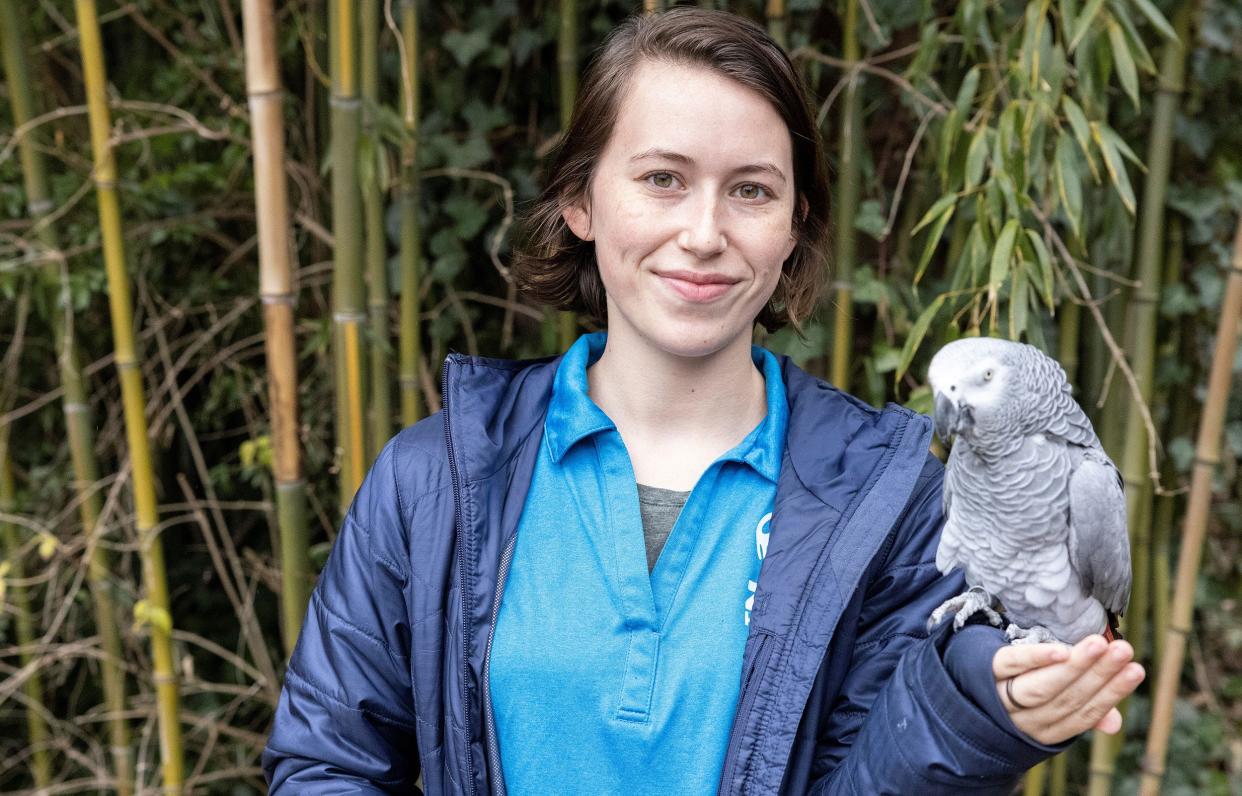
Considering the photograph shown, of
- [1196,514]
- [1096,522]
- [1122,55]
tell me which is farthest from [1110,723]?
[1196,514]

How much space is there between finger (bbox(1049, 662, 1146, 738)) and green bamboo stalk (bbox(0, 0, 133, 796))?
1.97 m

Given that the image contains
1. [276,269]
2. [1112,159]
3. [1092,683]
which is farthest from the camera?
[276,269]

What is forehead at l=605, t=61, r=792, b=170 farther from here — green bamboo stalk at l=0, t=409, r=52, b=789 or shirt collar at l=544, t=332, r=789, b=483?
green bamboo stalk at l=0, t=409, r=52, b=789

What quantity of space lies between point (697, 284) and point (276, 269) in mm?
813

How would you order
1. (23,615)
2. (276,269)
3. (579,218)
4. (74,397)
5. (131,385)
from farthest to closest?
(23,615) → (74,397) → (131,385) → (276,269) → (579,218)

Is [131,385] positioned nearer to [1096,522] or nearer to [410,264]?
[410,264]

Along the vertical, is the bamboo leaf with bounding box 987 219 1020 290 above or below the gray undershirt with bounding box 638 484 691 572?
above

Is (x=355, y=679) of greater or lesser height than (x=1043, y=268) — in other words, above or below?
below

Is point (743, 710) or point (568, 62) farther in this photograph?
point (568, 62)

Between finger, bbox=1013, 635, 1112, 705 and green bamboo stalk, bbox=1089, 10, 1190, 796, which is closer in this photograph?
finger, bbox=1013, 635, 1112, 705

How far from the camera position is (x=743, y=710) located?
1.19 m

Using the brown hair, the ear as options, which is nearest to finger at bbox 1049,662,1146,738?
the brown hair

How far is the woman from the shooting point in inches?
47.8

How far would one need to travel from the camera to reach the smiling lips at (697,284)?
122 centimetres
